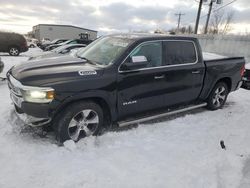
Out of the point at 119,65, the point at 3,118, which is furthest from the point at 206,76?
the point at 3,118

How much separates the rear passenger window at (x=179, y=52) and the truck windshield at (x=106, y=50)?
2.80 feet

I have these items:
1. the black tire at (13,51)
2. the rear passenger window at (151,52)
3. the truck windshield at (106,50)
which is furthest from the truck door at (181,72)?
the black tire at (13,51)

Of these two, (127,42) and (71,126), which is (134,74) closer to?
(127,42)

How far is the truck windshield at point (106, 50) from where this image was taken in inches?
179

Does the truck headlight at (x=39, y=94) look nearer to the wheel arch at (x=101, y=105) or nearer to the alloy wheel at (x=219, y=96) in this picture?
the wheel arch at (x=101, y=105)

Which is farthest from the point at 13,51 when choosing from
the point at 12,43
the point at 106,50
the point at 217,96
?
the point at 217,96

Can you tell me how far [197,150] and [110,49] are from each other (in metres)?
2.33

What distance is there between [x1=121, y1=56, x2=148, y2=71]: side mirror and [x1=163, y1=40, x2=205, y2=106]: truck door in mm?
599

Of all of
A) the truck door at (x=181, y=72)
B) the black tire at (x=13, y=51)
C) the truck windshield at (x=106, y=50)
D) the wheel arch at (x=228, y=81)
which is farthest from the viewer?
the black tire at (x=13, y=51)

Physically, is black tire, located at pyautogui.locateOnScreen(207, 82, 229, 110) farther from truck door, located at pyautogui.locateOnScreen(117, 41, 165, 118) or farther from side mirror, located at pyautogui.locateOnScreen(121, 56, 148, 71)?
side mirror, located at pyautogui.locateOnScreen(121, 56, 148, 71)

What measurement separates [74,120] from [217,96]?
12.6 feet

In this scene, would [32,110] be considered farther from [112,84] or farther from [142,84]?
[142,84]

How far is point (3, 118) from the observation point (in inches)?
191

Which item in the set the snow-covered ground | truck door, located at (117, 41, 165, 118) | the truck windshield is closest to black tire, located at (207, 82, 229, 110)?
the snow-covered ground
